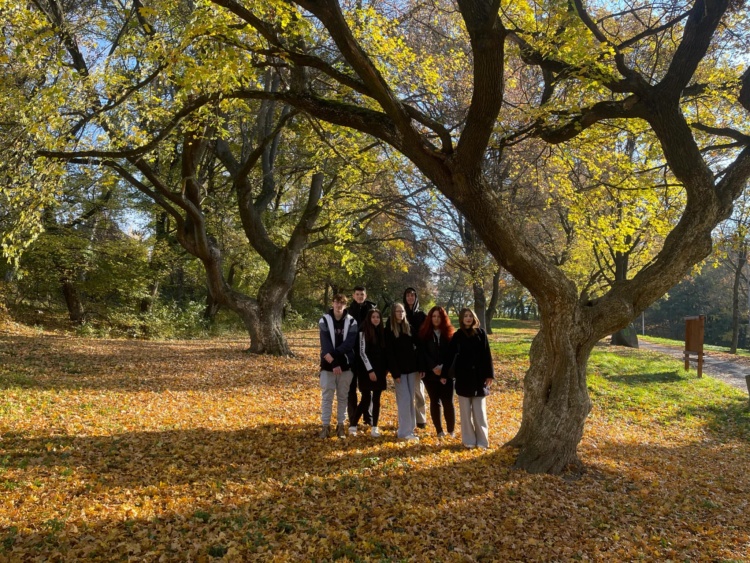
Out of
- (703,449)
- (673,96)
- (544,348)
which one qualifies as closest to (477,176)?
(544,348)

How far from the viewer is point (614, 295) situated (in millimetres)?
6316

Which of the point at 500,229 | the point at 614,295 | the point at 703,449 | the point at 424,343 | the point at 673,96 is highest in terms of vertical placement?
the point at 673,96

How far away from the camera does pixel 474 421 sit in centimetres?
677

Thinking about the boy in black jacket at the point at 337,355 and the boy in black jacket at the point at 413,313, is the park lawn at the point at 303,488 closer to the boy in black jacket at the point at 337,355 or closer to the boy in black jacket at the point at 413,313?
the boy in black jacket at the point at 337,355

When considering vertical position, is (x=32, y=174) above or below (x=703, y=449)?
above

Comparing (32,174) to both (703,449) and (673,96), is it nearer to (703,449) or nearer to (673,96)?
(673,96)

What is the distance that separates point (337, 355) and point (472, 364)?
1.78 m

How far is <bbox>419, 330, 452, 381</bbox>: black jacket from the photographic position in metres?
6.83

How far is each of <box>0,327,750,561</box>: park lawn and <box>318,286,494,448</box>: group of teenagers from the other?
0.38 meters

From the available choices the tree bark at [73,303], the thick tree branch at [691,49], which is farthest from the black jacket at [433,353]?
the tree bark at [73,303]

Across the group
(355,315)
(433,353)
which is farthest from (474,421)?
(355,315)

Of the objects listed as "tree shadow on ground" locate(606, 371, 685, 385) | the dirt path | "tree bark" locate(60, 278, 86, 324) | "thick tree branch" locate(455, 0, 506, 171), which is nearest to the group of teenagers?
"thick tree branch" locate(455, 0, 506, 171)

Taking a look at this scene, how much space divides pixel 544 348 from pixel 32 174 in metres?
8.39

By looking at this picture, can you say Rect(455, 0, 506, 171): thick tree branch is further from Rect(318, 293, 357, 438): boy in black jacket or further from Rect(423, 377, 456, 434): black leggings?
Rect(423, 377, 456, 434): black leggings
